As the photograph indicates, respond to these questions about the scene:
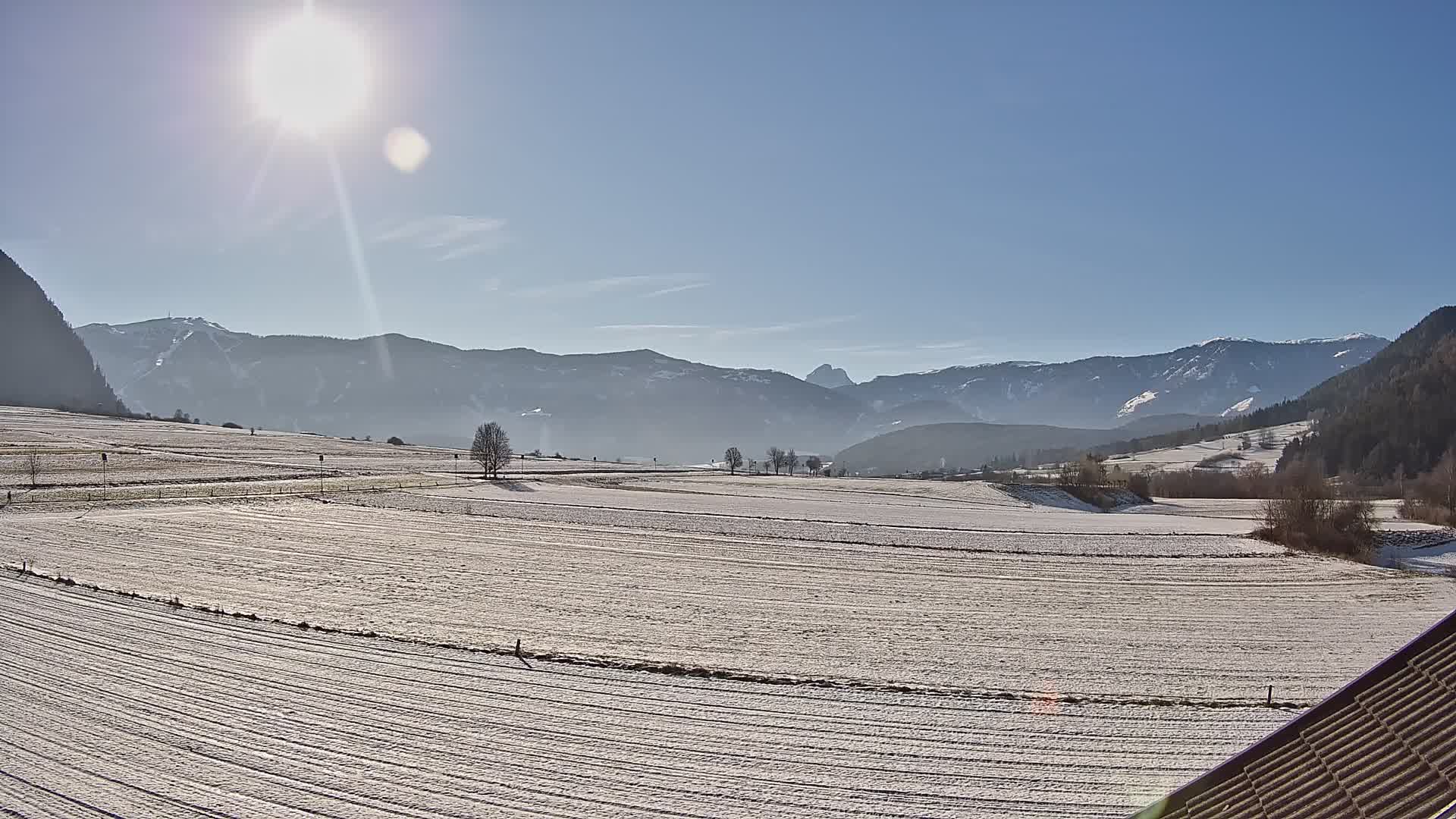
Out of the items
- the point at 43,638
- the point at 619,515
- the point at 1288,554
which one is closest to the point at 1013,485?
the point at 1288,554

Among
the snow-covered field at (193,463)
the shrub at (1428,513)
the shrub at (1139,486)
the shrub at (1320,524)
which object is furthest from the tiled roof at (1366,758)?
the shrub at (1139,486)

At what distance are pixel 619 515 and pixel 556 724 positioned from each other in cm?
4296

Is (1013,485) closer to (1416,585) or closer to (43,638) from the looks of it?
(1416,585)

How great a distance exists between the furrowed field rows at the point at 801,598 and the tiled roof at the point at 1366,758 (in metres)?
13.6

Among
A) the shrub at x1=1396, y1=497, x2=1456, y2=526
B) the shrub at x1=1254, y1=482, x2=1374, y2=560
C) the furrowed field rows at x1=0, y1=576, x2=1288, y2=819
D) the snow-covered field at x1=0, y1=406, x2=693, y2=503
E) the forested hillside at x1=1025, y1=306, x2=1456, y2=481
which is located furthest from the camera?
the forested hillside at x1=1025, y1=306, x2=1456, y2=481

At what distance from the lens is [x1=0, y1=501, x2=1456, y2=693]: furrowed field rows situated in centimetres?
2300

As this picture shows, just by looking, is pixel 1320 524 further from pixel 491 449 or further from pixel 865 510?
pixel 491 449

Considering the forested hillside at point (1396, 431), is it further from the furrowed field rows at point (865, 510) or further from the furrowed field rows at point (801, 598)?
the furrowed field rows at point (801, 598)

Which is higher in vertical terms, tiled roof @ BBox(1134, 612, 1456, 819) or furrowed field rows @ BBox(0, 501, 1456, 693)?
tiled roof @ BBox(1134, 612, 1456, 819)

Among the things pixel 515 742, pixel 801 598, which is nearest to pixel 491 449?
pixel 801 598

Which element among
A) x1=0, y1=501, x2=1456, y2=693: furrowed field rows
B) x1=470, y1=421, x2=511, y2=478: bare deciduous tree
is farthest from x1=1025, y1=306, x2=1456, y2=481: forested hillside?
x1=470, y1=421, x2=511, y2=478: bare deciduous tree

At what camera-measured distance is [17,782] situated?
13.9 metres

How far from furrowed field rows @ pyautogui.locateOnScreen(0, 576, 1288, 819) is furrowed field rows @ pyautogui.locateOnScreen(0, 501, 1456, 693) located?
2.71 meters

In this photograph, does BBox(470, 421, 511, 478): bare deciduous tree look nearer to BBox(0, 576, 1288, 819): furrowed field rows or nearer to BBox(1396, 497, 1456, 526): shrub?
BBox(0, 576, 1288, 819): furrowed field rows
